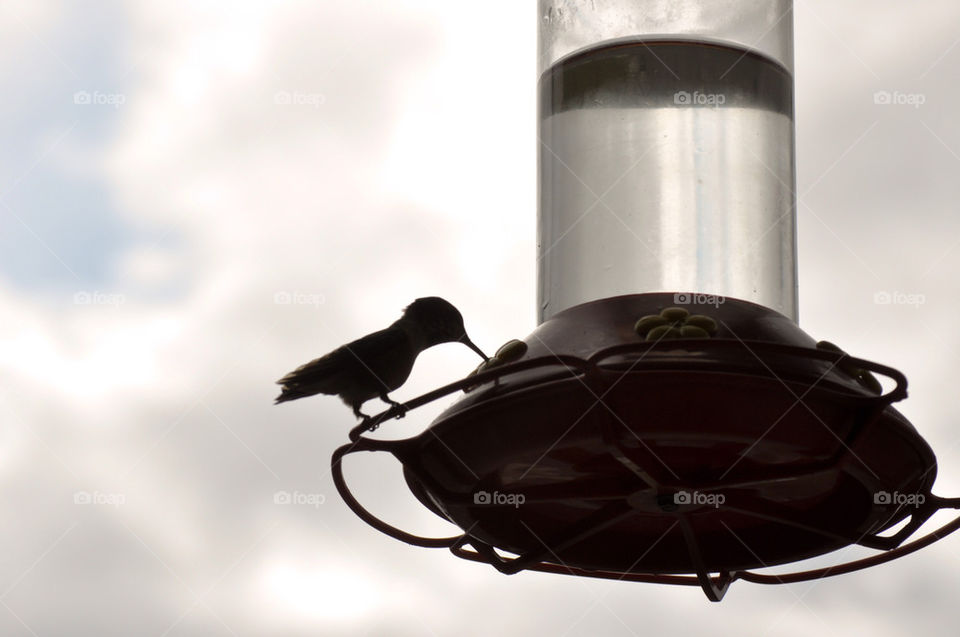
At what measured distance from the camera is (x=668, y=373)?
4.13m

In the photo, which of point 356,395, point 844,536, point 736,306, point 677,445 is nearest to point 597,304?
point 736,306

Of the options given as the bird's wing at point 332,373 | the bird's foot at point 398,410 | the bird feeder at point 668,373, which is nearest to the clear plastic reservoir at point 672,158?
the bird feeder at point 668,373

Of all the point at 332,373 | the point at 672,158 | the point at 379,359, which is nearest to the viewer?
the point at 672,158

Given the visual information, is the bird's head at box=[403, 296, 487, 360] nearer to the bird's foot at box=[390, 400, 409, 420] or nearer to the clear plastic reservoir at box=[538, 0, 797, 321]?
the clear plastic reservoir at box=[538, 0, 797, 321]

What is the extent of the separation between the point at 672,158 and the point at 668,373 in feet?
4.71

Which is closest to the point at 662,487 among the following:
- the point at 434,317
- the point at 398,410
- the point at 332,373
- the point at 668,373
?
the point at 668,373

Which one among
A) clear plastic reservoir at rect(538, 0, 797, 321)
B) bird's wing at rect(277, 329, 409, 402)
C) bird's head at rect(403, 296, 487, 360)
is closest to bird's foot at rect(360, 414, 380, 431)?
clear plastic reservoir at rect(538, 0, 797, 321)

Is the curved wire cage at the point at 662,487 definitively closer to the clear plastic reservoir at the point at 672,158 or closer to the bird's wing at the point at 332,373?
the clear plastic reservoir at the point at 672,158

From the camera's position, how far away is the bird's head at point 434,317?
6.52 metres

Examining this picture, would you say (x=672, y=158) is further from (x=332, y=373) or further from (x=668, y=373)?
(x=332, y=373)

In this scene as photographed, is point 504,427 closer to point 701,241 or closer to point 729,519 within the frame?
point 729,519

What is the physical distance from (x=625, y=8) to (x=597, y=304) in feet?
4.56

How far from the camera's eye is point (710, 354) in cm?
421

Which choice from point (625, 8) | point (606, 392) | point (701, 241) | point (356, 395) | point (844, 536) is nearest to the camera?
point (606, 392)
